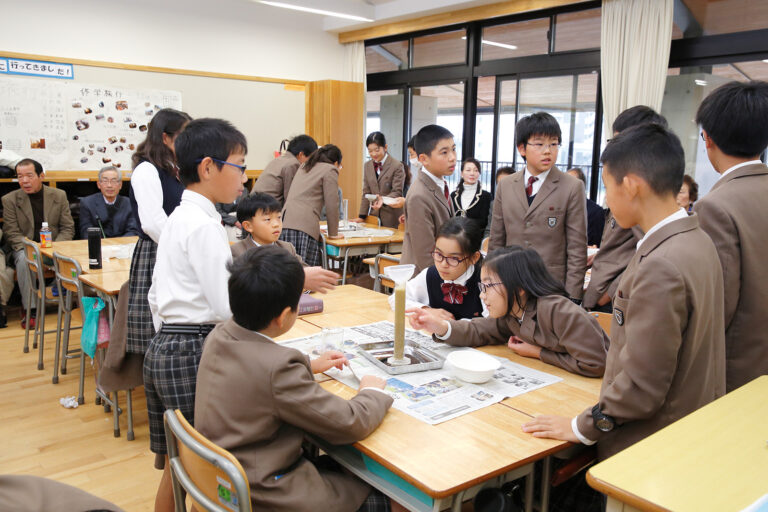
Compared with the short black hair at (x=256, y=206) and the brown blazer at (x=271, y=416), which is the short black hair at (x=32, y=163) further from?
the brown blazer at (x=271, y=416)

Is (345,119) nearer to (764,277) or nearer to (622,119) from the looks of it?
(622,119)

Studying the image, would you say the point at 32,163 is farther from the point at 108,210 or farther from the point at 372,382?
the point at 372,382

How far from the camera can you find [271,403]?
1393 mm

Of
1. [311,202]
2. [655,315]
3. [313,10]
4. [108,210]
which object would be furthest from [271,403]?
[313,10]

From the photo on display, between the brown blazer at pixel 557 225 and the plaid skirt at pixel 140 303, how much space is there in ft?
6.14

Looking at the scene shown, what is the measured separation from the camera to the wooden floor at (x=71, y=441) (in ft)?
8.72

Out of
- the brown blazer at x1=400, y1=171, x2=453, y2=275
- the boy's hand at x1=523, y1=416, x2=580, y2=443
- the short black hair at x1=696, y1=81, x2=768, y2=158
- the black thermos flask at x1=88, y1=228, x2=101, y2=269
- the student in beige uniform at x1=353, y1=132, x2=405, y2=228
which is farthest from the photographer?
the student in beige uniform at x1=353, y1=132, x2=405, y2=228

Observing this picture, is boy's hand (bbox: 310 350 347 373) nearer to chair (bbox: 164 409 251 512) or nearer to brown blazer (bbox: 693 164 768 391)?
chair (bbox: 164 409 251 512)

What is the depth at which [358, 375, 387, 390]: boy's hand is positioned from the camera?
5.37 ft

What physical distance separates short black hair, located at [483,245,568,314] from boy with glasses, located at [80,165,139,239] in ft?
13.9

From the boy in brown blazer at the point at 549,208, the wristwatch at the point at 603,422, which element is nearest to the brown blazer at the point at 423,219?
the boy in brown blazer at the point at 549,208

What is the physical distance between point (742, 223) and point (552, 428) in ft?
2.79

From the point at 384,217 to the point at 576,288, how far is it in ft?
10.9

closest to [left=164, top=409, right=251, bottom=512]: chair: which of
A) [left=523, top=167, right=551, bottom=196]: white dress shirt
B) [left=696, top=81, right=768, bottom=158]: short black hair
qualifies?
[left=696, top=81, right=768, bottom=158]: short black hair
